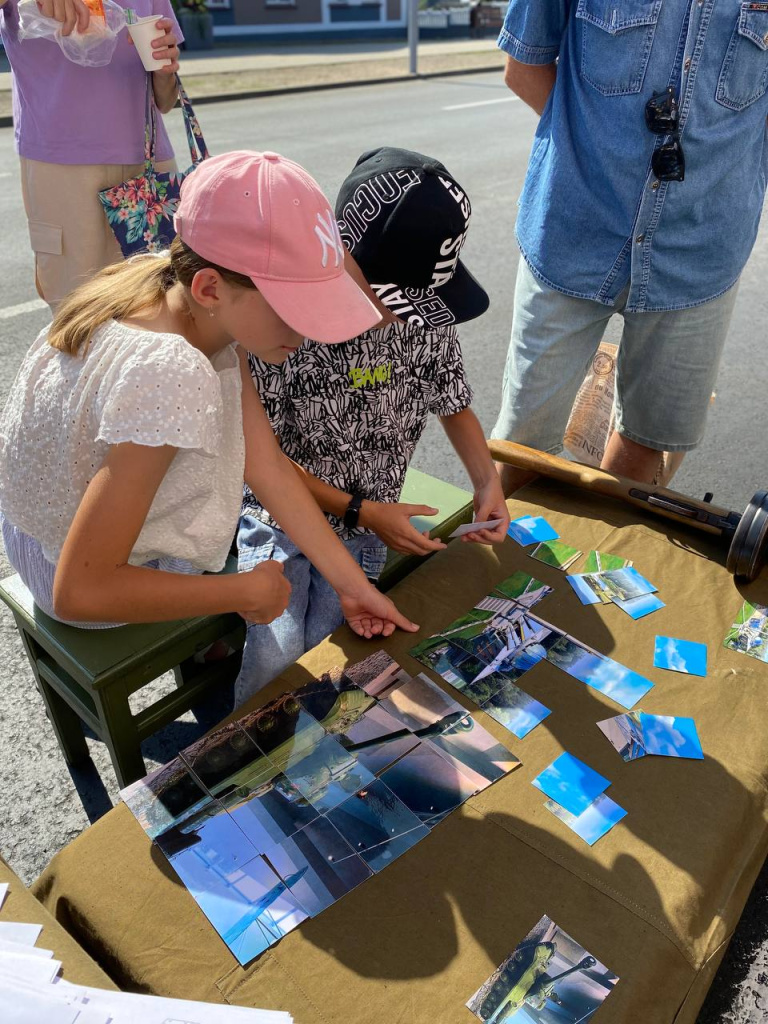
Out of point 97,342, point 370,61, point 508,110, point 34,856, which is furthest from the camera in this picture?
point 370,61

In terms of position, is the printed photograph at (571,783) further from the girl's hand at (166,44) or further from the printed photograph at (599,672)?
the girl's hand at (166,44)

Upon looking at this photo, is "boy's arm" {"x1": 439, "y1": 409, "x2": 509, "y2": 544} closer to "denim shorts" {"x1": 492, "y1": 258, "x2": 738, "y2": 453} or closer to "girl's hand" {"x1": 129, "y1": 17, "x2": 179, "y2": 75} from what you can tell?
"denim shorts" {"x1": 492, "y1": 258, "x2": 738, "y2": 453}

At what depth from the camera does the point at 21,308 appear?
14.0ft

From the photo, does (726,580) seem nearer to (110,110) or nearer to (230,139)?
(110,110)

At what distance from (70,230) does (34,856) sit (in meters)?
1.95

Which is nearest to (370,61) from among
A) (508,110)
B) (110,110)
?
(508,110)

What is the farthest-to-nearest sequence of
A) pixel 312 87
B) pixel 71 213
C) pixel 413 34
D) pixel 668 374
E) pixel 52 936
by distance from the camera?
1. pixel 413 34
2. pixel 312 87
3. pixel 71 213
4. pixel 668 374
5. pixel 52 936

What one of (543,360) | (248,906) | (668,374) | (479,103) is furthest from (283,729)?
A: (479,103)

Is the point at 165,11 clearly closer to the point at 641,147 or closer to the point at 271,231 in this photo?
the point at 641,147

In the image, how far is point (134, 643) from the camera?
1.48m

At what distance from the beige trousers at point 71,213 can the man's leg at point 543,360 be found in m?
1.42

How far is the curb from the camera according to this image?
34.7 feet

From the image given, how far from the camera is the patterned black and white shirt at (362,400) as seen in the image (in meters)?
1.73

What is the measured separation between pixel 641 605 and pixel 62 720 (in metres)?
1.30
